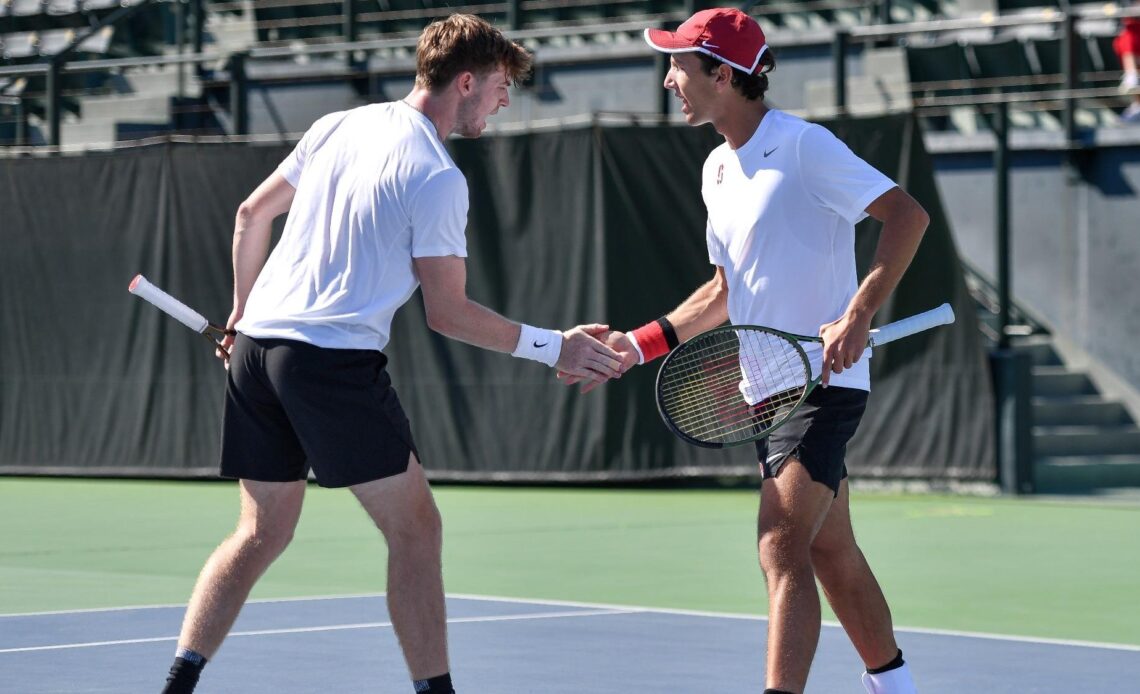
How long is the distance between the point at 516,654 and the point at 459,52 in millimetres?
2395

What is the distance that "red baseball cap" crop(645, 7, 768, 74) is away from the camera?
5.09 meters

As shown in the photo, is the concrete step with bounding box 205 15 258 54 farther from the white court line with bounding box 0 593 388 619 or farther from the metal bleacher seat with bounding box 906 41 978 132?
the white court line with bounding box 0 593 388 619

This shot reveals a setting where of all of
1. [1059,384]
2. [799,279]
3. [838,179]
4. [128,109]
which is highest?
[838,179]

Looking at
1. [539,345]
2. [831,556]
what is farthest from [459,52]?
[831,556]

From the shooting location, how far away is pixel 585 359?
520 cm

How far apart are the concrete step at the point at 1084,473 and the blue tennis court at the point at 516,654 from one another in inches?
239

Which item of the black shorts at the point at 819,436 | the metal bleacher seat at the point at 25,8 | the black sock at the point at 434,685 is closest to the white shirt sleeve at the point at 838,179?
the black shorts at the point at 819,436

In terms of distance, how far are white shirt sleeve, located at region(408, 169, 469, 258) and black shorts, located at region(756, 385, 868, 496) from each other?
919 mm

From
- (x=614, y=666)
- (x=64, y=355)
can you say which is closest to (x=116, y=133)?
(x=64, y=355)

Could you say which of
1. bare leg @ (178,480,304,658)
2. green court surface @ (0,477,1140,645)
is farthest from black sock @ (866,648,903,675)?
green court surface @ (0,477,1140,645)

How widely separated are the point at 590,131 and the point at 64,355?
402 cm

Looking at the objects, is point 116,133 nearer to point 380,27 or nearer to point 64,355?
point 380,27

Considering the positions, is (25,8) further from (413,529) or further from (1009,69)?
(413,529)

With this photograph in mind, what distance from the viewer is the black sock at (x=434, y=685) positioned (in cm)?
484
